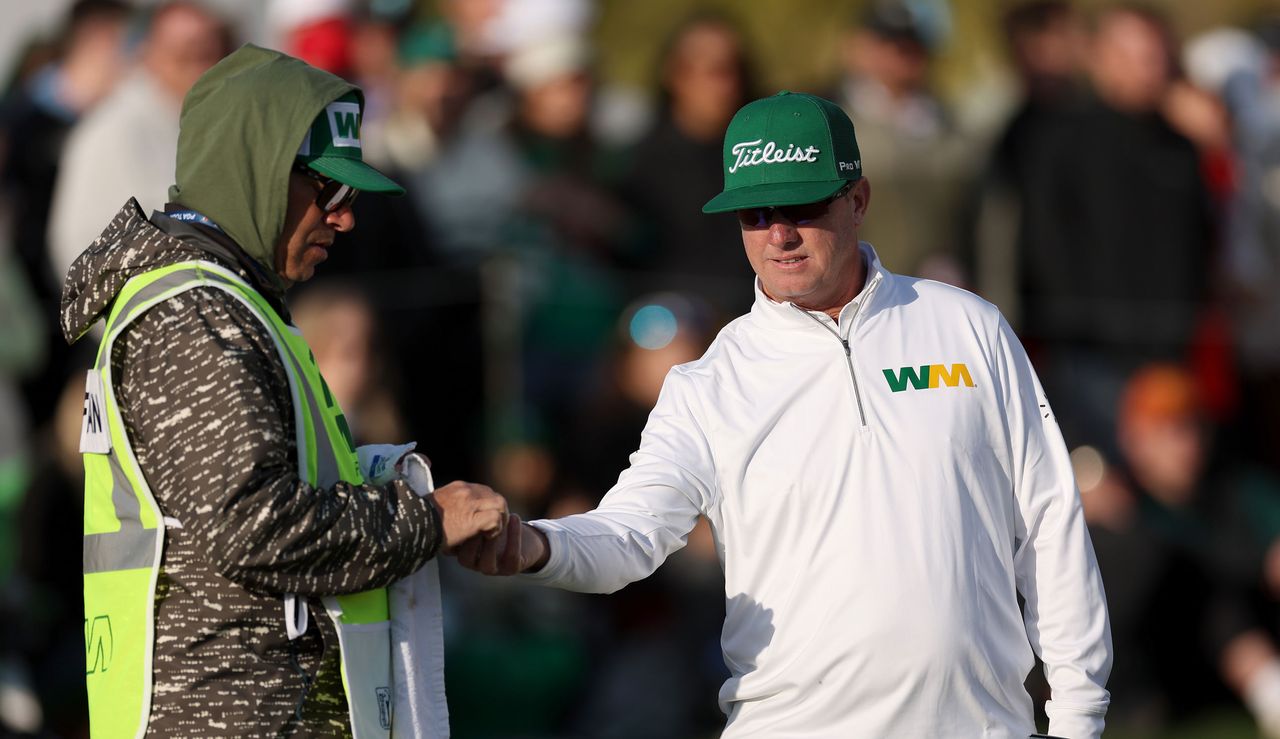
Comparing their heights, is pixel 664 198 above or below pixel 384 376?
above

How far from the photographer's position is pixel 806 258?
4645 millimetres

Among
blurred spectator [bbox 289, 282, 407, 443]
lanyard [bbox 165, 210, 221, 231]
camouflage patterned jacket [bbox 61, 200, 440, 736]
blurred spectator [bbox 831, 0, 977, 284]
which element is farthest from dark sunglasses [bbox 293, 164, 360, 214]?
blurred spectator [bbox 831, 0, 977, 284]

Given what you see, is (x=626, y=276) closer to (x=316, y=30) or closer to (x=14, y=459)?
(x=316, y=30)

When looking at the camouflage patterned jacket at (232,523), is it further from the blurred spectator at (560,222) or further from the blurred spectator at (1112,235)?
the blurred spectator at (1112,235)

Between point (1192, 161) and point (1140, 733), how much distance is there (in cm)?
342

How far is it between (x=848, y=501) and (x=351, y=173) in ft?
4.55

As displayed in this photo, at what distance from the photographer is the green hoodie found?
4117 mm

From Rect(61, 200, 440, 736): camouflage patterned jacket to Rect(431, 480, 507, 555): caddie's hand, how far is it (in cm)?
15

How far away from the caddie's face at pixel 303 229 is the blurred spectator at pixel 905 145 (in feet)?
17.8

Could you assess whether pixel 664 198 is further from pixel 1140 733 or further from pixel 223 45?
pixel 1140 733

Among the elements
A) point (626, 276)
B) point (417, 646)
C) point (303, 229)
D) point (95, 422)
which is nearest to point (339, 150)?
point (303, 229)

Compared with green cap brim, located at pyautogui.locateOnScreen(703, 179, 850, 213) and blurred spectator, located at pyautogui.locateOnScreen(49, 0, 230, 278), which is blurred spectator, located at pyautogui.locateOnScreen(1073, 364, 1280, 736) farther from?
green cap brim, located at pyautogui.locateOnScreen(703, 179, 850, 213)

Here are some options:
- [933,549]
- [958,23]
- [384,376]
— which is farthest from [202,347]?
[958,23]

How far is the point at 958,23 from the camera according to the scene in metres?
12.8
